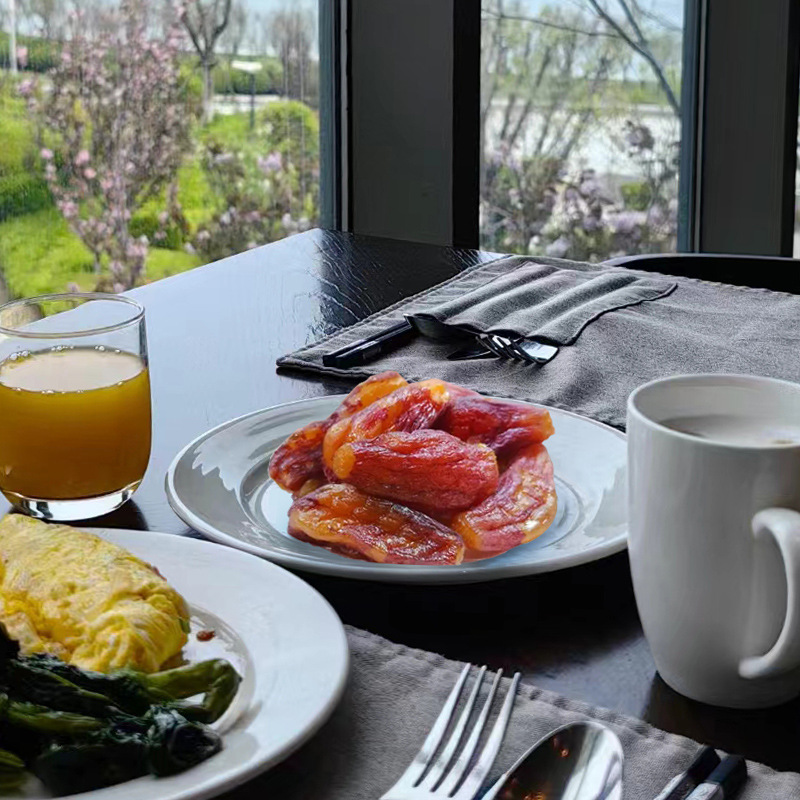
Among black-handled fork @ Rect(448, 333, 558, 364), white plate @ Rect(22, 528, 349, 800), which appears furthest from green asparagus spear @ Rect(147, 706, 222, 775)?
black-handled fork @ Rect(448, 333, 558, 364)

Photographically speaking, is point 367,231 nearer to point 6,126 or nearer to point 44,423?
point 6,126

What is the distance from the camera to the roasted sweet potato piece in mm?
736

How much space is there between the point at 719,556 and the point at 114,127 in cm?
151

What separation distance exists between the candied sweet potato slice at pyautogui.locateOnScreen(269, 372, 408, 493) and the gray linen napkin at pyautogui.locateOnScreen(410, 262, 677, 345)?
1.21 ft

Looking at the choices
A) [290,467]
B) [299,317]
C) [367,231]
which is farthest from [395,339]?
[367,231]

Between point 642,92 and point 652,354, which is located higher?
point 642,92

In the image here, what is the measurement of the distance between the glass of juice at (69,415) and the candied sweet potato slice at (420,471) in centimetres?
16

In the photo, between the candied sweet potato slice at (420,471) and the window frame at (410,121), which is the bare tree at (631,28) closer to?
the window frame at (410,121)

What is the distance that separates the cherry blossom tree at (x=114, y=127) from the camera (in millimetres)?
1744

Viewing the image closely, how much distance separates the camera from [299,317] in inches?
48.0

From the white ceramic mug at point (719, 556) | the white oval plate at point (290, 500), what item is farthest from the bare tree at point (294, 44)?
the white ceramic mug at point (719, 556)

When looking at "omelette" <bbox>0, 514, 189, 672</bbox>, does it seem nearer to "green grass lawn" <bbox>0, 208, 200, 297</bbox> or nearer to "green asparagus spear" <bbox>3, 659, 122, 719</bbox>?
"green asparagus spear" <bbox>3, 659, 122, 719</bbox>

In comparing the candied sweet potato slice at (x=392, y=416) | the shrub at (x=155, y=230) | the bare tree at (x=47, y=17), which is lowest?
the candied sweet potato slice at (x=392, y=416)

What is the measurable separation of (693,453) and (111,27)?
1524mm
